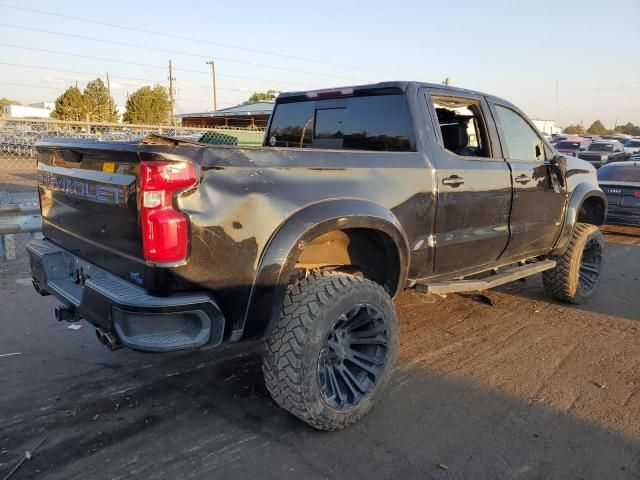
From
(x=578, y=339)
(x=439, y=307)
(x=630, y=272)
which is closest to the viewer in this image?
(x=578, y=339)

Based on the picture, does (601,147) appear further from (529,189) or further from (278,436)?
(278,436)

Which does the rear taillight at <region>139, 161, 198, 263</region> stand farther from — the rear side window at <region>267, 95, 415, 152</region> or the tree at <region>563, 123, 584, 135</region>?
the tree at <region>563, 123, 584, 135</region>

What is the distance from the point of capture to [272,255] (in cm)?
273

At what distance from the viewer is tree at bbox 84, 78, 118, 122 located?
1551 inches

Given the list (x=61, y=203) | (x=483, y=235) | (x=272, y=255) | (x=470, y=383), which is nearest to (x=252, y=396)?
(x=272, y=255)

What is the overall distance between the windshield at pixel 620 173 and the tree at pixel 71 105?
35.9 meters

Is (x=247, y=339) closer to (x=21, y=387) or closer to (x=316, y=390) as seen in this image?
(x=316, y=390)

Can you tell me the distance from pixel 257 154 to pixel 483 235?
2.21 meters

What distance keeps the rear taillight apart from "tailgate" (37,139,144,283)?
0.09 m

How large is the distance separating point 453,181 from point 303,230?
4.83 ft

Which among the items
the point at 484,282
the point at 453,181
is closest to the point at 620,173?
the point at 484,282

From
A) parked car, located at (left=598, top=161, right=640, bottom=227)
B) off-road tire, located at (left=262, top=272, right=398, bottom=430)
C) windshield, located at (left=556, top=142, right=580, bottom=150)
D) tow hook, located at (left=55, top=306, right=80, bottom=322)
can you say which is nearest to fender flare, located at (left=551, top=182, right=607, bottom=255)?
off-road tire, located at (left=262, top=272, right=398, bottom=430)

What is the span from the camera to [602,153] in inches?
770

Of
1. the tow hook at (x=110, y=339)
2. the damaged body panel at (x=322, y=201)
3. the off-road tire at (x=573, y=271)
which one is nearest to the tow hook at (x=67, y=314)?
the damaged body panel at (x=322, y=201)
